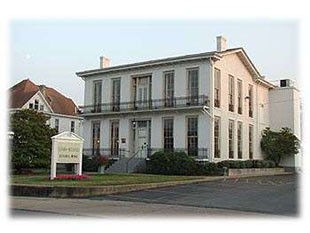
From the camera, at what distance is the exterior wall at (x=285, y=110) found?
109ft

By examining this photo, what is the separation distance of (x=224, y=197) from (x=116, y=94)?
17328 mm

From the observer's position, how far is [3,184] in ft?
14.8

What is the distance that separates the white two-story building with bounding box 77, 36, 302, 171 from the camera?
2611 cm

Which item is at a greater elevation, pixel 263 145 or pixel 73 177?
pixel 263 145

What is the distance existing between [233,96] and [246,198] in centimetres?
1552

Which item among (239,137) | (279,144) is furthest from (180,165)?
(279,144)

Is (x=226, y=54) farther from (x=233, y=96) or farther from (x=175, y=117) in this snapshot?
(x=175, y=117)

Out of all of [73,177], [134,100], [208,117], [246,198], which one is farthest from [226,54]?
[246,198]

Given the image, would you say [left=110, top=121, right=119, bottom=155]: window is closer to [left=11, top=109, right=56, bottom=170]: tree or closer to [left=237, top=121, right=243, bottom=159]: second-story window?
[left=11, top=109, right=56, bottom=170]: tree

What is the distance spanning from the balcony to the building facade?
27.6 feet

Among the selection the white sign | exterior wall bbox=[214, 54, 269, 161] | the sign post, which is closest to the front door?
exterior wall bbox=[214, 54, 269, 161]

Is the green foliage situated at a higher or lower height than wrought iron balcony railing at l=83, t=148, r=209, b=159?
lower
